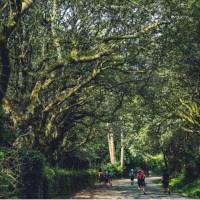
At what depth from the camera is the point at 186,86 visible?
3406cm

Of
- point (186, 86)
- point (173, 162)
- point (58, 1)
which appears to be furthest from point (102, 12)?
point (173, 162)

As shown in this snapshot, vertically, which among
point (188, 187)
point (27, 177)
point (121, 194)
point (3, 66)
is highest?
point (3, 66)

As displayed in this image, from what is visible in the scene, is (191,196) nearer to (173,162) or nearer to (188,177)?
(188,177)

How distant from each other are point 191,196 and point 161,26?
14518mm

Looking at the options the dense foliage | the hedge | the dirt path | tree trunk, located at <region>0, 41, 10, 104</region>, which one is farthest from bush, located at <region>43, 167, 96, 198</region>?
tree trunk, located at <region>0, 41, 10, 104</region>

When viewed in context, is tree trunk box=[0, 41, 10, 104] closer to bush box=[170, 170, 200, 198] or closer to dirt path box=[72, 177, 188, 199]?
dirt path box=[72, 177, 188, 199]

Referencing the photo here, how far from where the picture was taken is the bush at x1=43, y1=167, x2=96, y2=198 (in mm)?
23609

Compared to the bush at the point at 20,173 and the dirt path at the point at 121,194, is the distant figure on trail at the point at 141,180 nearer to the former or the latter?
the dirt path at the point at 121,194

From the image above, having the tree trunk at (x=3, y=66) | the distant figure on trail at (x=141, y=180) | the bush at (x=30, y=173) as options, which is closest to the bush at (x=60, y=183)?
the bush at (x=30, y=173)

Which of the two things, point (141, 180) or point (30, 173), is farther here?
point (141, 180)

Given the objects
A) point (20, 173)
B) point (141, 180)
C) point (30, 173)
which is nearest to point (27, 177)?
point (30, 173)

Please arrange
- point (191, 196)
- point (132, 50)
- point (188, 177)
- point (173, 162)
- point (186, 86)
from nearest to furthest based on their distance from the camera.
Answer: point (132, 50) < point (191, 196) < point (186, 86) < point (188, 177) < point (173, 162)

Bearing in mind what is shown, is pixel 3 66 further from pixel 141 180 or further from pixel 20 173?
pixel 141 180

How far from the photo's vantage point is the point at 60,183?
28.9m
